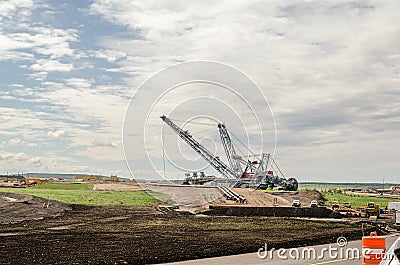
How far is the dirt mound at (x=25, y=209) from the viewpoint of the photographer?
1711 inches

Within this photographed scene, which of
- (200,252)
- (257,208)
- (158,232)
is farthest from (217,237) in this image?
(257,208)

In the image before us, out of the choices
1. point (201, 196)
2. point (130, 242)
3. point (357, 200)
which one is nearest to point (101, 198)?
point (201, 196)

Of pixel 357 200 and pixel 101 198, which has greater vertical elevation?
pixel 357 200

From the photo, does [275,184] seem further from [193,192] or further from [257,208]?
[257,208]

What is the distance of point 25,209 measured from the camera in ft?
157

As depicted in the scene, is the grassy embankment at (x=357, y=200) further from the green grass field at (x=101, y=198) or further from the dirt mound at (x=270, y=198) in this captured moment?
the green grass field at (x=101, y=198)

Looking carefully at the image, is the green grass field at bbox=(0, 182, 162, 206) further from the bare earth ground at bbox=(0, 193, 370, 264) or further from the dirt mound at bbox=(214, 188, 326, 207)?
the bare earth ground at bbox=(0, 193, 370, 264)

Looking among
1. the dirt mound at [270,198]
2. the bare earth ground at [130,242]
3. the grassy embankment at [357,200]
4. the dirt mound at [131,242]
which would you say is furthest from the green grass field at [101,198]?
the dirt mound at [131,242]

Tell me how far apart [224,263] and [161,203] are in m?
49.8

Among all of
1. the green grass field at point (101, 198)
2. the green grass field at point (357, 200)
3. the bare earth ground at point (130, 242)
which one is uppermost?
the green grass field at point (357, 200)

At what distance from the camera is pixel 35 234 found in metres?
30.1

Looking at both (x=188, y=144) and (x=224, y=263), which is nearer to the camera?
(x=224, y=263)

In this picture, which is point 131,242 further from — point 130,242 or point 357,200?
point 357,200

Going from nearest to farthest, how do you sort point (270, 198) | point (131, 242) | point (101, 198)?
point (131, 242) → point (101, 198) → point (270, 198)
